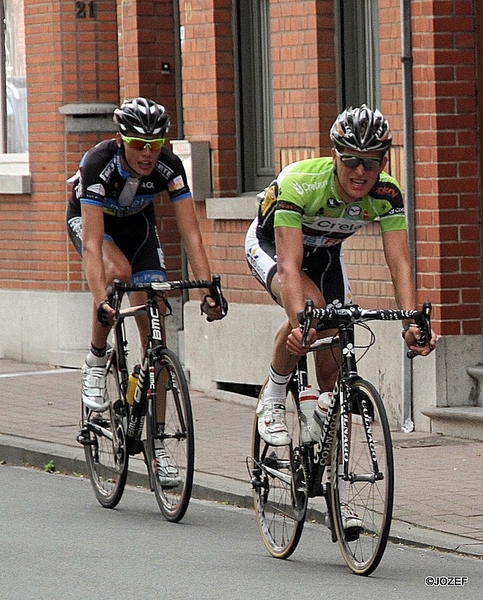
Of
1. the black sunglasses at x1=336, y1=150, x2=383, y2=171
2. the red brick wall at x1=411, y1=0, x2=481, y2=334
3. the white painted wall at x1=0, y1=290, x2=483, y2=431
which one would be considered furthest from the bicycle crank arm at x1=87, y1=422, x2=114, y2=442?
the red brick wall at x1=411, y1=0, x2=481, y2=334

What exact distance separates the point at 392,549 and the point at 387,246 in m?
1.48

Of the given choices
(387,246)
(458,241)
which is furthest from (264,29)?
(387,246)

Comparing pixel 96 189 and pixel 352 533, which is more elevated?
pixel 96 189

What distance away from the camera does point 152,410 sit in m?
8.62

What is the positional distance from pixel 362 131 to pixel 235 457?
3.63m

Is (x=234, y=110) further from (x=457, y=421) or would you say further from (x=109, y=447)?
(x=109, y=447)

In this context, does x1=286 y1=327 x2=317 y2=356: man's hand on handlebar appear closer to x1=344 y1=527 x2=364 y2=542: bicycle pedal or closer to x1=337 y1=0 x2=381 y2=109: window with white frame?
x1=344 y1=527 x2=364 y2=542: bicycle pedal

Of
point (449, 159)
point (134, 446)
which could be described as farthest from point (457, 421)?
point (134, 446)

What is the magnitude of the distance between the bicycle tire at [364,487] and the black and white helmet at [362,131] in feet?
3.35

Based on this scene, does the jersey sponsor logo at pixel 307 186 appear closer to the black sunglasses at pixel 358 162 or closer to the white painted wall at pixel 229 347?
the black sunglasses at pixel 358 162

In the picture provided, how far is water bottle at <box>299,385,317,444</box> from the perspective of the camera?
7551 mm

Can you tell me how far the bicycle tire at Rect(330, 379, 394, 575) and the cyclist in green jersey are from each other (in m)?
0.35

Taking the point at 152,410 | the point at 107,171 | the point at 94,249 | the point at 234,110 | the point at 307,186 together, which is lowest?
the point at 152,410

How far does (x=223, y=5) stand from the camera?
13414mm
